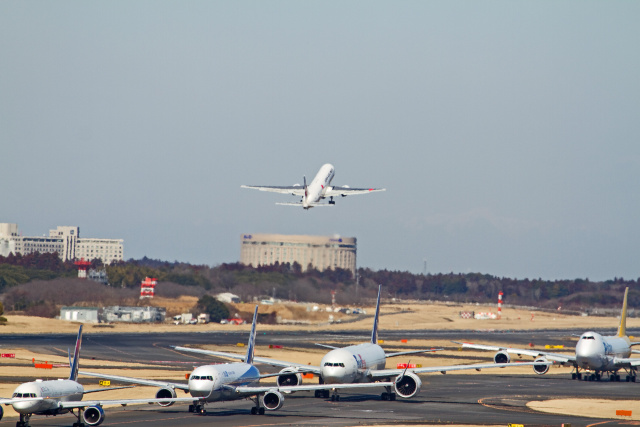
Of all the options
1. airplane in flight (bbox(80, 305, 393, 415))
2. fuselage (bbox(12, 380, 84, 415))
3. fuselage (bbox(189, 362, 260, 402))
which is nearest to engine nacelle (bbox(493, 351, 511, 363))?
airplane in flight (bbox(80, 305, 393, 415))

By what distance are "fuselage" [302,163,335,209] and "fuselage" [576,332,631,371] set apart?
131ft

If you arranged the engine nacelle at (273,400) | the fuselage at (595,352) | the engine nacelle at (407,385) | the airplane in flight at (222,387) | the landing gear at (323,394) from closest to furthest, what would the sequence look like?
the airplane in flight at (222,387)
the engine nacelle at (273,400)
the engine nacelle at (407,385)
the landing gear at (323,394)
the fuselage at (595,352)

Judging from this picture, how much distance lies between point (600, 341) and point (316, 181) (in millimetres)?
46146

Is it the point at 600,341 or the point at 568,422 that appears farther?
the point at 600,341

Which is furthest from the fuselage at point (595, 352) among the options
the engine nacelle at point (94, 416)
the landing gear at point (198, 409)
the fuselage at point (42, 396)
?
the fuselage at point (42, 396)

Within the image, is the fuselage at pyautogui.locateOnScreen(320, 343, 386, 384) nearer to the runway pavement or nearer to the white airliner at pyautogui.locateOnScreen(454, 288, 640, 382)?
the runway pavement

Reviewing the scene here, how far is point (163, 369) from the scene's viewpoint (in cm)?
9406

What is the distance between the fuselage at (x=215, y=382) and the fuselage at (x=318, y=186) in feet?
187

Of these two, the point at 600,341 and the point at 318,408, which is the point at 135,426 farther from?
the point at 600,341

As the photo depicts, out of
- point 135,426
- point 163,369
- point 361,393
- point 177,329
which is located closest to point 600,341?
point 361,393

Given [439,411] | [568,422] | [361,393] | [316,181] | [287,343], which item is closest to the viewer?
[568,422]

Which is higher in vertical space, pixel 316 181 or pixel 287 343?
pixel 316 181

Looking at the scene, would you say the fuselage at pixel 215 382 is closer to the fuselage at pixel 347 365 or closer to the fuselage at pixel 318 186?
the fuselage at pixel 347 365

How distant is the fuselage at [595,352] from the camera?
88.9 m
